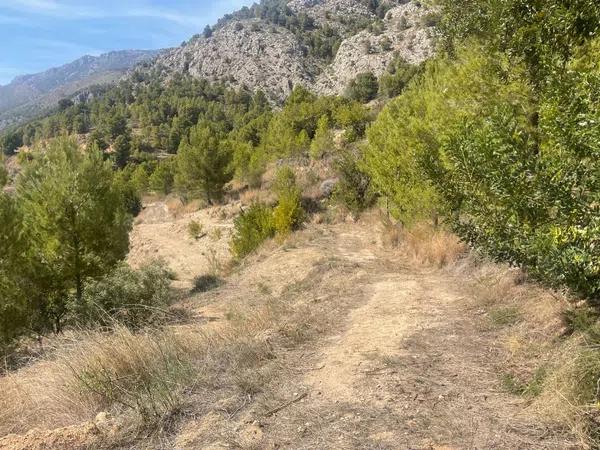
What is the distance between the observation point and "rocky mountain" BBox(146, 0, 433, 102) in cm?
8538

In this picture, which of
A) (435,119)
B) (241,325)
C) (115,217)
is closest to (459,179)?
(241,325)

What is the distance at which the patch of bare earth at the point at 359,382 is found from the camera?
3703mm

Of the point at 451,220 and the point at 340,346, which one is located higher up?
the point at 451,220

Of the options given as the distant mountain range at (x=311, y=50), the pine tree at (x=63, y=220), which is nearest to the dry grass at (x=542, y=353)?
the pine tree at (x=63, y=220)

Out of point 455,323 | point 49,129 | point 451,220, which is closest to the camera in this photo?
point 451,220

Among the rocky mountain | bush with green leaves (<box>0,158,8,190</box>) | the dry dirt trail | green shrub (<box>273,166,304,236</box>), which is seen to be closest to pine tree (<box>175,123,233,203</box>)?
green shrub (<box>273,166,304,236</box>)

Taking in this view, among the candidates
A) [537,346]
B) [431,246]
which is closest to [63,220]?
[431,246]

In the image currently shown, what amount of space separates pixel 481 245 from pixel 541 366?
1366 millimetres

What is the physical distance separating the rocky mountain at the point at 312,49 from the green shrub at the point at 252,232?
59342mm

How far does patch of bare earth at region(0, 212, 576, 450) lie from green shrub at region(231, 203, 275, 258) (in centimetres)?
883

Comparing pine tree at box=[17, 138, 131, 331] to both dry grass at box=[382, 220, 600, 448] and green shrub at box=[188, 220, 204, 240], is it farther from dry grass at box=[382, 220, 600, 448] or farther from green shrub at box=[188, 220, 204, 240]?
green shrub at box=[188, 220, 204, 240]

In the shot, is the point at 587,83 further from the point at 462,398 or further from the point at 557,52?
the point at 462,398

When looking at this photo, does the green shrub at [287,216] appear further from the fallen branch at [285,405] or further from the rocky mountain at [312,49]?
the rocky mountain at [312,49]

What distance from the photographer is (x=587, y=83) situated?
3.29 m
